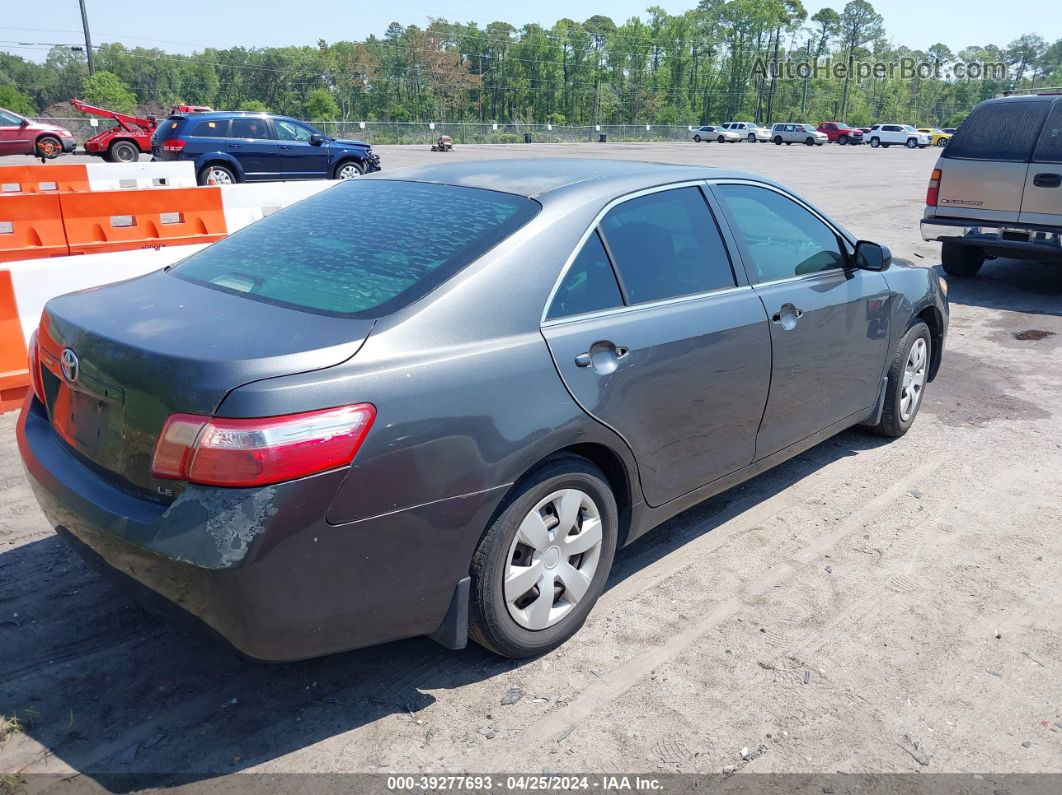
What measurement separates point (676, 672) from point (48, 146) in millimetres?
29130

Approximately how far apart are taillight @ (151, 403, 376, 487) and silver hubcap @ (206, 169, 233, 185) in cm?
1711

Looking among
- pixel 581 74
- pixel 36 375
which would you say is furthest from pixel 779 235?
pixel 581 74

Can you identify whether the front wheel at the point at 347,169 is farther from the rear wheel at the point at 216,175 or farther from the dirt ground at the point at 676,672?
the dirt ground at the point at 676,672

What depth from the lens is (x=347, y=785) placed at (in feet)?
8.48

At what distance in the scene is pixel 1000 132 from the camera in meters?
9.67

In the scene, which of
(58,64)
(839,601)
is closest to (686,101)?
(58,64)

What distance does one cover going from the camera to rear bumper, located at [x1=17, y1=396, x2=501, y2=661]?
7.80 ft

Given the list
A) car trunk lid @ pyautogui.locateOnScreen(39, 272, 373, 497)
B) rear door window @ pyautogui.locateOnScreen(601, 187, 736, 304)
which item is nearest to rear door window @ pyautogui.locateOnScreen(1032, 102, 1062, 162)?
rear door window @ pyautogui.locateOnScreen(601, 187, 736, 304)

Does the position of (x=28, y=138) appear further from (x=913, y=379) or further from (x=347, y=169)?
(x=913, y=379)

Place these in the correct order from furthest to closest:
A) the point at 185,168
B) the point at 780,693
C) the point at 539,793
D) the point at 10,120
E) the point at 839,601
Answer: the point at 10,120 → the point at 185,168 → the point at 839,601 → the point at 780,693 → the point at 539,793

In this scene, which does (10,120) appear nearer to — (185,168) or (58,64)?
(185,168)

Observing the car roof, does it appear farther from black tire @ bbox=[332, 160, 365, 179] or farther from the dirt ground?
black tire @ bbox=[332, 160, 365, 179]

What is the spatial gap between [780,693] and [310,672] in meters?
1.65

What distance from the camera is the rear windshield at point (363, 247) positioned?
2904 mm
